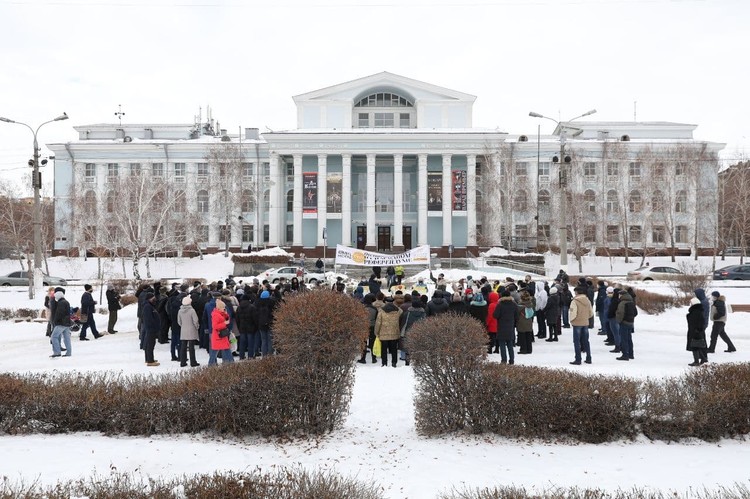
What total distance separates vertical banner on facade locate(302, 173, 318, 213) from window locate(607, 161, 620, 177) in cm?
2602

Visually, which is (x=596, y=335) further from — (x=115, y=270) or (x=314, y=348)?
(x=115, y=270)

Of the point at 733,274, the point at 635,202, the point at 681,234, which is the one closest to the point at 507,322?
the point at 733,274

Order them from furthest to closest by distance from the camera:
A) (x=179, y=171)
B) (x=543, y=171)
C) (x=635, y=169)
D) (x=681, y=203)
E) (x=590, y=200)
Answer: (x=179, y=171), (x=543, y=171), (x=635, y=169), (x=681, y=203), (x=590, y=200)

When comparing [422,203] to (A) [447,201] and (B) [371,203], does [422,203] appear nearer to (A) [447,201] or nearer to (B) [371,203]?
(A) [447,201]

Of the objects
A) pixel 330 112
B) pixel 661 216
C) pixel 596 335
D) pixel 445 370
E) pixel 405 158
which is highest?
pixel 330 112

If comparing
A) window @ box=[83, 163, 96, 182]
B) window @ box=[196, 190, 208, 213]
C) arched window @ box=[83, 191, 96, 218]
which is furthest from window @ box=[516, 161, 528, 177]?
window @ box=[83, 163, 96, 182]

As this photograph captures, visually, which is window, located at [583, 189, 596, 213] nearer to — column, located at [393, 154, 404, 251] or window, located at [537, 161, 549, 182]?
window, located at [537, 161, 549, 182]

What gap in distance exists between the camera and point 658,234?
49.7 m

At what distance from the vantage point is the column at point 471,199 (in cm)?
4566

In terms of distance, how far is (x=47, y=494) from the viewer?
4.68 m

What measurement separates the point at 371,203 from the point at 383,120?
9.16 metres

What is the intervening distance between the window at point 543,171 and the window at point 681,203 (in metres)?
11.0

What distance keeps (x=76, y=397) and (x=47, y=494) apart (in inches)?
109

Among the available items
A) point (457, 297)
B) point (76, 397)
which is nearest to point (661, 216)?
point (457, 297)
